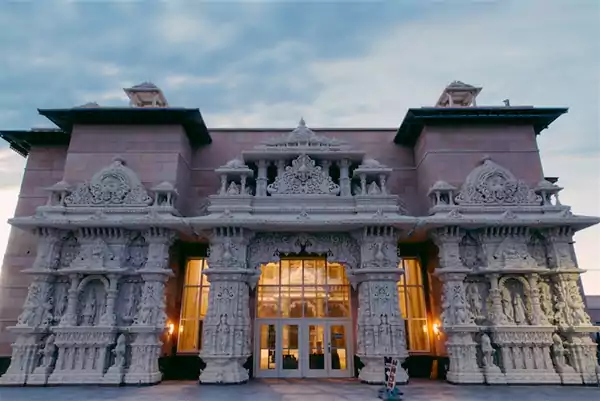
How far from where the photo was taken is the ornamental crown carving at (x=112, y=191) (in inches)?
556

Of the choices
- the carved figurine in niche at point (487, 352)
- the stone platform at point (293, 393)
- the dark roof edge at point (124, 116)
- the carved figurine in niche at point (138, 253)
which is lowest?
the stone platform at point (293, 393)

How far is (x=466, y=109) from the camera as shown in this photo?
15453mm

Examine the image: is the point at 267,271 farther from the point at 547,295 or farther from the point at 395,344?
the point at 547,295

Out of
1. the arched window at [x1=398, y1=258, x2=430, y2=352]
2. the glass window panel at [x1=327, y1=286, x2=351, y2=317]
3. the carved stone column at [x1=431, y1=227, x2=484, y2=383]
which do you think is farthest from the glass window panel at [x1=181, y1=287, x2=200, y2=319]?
the carved stone column at [x1=431, y1=227, x2=484, y2=383]

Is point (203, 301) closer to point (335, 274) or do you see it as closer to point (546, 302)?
point (335, 274)

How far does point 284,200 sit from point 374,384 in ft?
22.9

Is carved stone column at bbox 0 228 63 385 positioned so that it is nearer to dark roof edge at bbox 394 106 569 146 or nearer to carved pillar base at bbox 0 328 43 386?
carved pillar base at bbox 0 328 43 386

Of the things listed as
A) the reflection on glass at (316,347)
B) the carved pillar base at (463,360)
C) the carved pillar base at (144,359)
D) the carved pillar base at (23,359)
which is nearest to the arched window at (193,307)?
the carved pillar base at (144,359)

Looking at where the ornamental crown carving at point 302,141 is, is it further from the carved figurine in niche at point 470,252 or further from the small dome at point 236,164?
the carved figurine in niche at point 470,252

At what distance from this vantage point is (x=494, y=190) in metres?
14.3

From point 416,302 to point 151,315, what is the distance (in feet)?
33.6

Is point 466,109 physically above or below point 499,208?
above

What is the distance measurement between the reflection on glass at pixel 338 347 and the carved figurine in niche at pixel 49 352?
9.64 meters

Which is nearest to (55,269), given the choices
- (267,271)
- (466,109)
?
(267,271)
